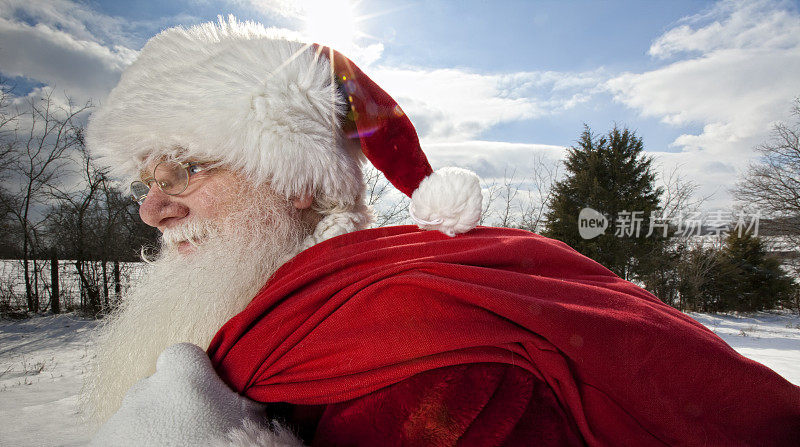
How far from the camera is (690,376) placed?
0.80 m

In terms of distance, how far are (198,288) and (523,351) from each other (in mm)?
968

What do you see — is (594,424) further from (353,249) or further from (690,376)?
(353,249)

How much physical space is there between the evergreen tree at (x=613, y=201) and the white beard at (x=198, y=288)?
1483cm

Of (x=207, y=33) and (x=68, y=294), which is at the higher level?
(x=207, y=33)

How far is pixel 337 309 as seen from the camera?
0.86m

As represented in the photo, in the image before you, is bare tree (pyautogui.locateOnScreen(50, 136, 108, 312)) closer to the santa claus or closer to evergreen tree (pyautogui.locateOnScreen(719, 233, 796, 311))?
the santa claus

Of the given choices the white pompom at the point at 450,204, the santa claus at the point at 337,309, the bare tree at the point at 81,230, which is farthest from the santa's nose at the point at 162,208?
the bare tree at the point at 81,230

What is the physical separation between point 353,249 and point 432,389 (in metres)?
0.45

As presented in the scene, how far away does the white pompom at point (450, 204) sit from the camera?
1.12 meters

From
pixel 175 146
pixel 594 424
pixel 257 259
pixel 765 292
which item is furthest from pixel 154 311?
pixel 765 292

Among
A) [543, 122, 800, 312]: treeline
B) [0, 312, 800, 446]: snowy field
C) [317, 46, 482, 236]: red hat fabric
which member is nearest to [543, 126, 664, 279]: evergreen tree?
[543, 122, 800, 312]: treeline

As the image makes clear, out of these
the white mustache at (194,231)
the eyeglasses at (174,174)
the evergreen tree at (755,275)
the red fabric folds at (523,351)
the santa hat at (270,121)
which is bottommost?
the evergreen tree at (755,275)

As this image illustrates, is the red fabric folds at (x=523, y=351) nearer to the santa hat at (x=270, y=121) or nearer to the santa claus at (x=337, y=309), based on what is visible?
the santa claus at (x=337, y=309)

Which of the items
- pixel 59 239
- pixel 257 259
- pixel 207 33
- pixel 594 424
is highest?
pixel 207 33
